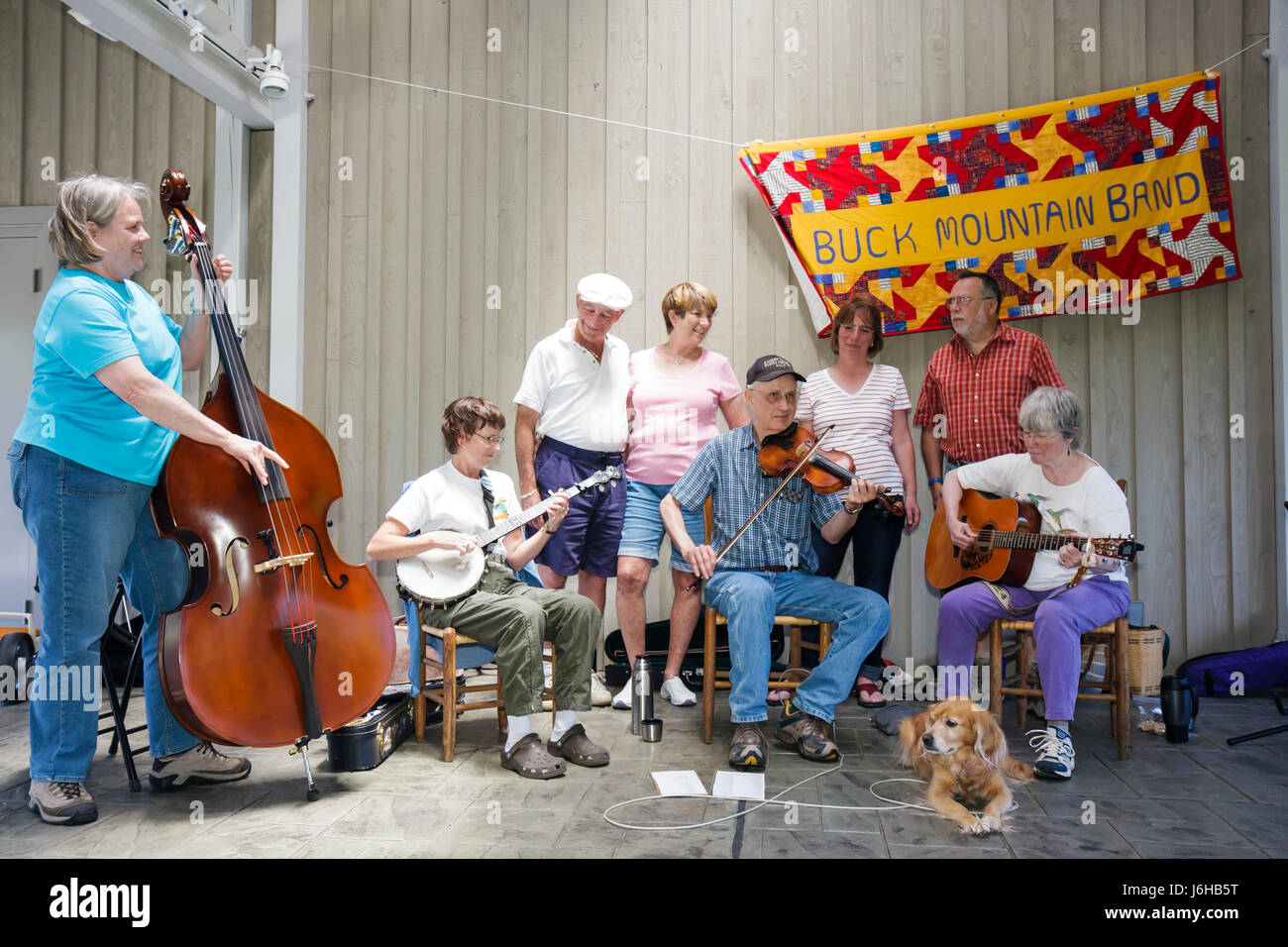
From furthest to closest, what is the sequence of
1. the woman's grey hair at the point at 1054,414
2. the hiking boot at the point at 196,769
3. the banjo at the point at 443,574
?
the woman's grey hair at the point at 1054,414
the banjo at the point at 443,574
the hiking boot at the point at 196,769

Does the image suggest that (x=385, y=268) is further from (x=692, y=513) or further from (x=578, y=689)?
(x=578, y=689)

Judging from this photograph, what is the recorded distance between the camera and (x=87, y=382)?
→ 7.36 feet

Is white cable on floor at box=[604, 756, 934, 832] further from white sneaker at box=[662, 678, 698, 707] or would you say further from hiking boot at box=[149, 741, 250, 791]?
hiking boot at box=[149, 741, 250, 791]

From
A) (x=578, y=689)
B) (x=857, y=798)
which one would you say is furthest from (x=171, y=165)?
(x=857, y=798)

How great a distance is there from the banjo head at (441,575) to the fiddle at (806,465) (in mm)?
966

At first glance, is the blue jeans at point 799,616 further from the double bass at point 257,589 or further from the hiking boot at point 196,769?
the hiking boot at point 196,769

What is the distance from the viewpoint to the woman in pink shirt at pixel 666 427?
133 inches

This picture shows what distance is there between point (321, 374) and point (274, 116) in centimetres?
122

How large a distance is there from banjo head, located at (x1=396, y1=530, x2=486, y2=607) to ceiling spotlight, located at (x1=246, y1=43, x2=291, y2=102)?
2472 millimetres

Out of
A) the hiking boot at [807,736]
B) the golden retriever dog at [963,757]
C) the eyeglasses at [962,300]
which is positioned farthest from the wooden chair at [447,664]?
the eyeglasses at [962,300]

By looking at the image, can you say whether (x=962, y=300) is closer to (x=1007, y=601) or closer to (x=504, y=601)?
(x=1007, y=601)

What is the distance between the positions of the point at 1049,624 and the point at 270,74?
3.82 meters

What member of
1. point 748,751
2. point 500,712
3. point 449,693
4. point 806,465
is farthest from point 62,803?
point 806,465
